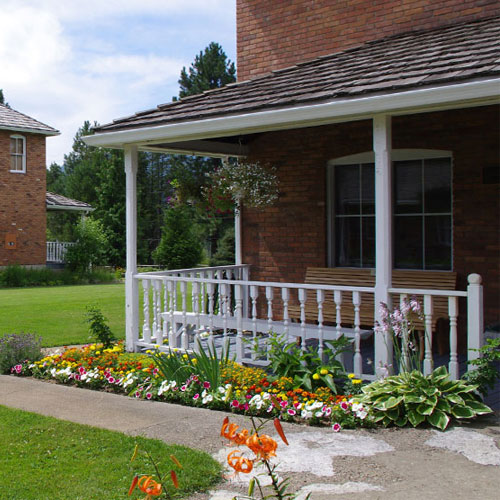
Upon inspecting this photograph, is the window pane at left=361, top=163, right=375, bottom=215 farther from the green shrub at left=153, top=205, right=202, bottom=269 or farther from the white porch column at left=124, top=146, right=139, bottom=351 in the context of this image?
the green shrub at left=153, top=205, right=202, bottom=269

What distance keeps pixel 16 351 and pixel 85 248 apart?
20.7m

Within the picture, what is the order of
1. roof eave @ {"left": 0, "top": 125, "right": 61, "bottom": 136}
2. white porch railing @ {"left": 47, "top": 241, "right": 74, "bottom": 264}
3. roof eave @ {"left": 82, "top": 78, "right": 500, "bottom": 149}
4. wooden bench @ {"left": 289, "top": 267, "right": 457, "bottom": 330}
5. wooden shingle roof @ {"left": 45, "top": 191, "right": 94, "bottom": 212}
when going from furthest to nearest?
white porch railing @ {"left": 47, "top": 241, "right": 74, "bottom": 264}
wooden shingle roof @ {"left": 45, "top": 191, "right": 94, "bottom": 212}
roof eave @ {"left": 0, "top": 125, "right": 61, "bottom": 136}
wooden bench @ {"left": 289, "top": 267, "right": 457, "bottom": 330}
roof eave @ {"left": 82, "top": 78, "right": 500, "bottom": 149}

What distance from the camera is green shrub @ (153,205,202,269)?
103 feet

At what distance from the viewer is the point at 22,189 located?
28.0 m

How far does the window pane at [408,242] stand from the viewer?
925 cm

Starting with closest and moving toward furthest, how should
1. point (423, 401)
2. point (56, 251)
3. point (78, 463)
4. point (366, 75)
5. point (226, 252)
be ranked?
point (78, 463) < point (423, 401) < point (366, 75) < point (56, 251) < point (226, 252)

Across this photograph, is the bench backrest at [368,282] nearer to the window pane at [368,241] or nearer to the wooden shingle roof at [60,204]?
the window pane at [368,241]

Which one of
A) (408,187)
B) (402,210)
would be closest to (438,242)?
(402,210)

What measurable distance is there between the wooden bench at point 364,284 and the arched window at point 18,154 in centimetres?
2079

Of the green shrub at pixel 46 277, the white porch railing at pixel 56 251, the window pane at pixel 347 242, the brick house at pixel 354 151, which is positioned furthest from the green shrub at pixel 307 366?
the white porch railing at pixel 56 251

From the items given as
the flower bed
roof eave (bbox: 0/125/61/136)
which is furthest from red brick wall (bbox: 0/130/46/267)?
the flower bed

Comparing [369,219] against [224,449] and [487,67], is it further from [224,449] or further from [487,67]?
[224,449]

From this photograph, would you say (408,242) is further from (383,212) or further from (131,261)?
(131,261)

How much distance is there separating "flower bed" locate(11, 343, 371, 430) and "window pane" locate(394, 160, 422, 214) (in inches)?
137
